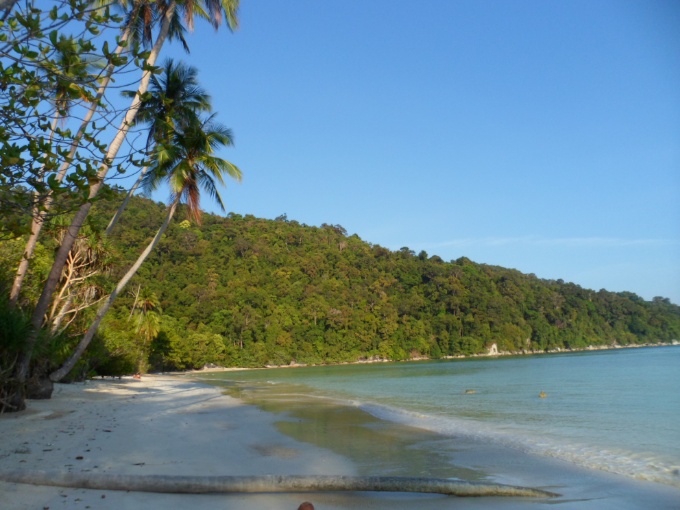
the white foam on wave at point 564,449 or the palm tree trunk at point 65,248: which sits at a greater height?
the palm tree trunk at point 65,248

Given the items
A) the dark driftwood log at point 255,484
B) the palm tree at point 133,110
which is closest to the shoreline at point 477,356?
the palm tree at point 133,110

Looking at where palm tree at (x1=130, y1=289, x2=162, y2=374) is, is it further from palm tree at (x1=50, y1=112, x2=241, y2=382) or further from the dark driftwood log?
the dark driftwood log

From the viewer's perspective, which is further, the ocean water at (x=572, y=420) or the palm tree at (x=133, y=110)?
the palm tree at (x=133, y=110)

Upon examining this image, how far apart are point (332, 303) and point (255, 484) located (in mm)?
73700

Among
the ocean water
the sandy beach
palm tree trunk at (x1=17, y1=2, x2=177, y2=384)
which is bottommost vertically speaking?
Result: the ocean water

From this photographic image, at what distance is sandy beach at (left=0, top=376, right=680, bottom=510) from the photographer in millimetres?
4711

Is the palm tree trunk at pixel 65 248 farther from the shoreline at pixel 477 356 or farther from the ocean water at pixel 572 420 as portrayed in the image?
the shoreline at pixel 477 356

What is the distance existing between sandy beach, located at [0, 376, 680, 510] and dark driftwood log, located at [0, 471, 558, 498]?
77 millimetres

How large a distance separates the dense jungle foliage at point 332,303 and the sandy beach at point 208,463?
40461 millimetres

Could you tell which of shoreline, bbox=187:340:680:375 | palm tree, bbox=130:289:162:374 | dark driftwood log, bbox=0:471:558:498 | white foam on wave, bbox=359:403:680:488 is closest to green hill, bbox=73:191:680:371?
shoreline, bbox=187:340:680:375

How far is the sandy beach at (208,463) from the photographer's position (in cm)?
471

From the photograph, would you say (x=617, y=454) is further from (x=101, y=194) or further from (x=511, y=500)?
(x=101, y=194)

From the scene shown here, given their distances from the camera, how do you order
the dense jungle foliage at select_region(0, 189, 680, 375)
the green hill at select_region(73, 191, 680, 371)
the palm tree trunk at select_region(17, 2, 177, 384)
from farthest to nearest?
the green hill at select_region(73, 191, 680, 371) → the dense jungle foliage at select_region(0, 189, 680, 375) → the palm tree trunk at select_region(17, 2, 177, 384)

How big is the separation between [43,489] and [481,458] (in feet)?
19.8
